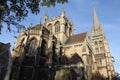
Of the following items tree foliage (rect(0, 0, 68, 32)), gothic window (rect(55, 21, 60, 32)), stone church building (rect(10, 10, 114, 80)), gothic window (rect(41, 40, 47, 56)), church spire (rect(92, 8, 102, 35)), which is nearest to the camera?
tree foliage (rect(0, 0, 68, 32))

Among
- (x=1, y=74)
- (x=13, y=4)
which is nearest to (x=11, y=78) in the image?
(x=1, y=74)

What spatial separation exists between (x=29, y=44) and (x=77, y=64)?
8834 millimetres

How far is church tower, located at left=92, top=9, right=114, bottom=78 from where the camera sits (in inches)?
1345

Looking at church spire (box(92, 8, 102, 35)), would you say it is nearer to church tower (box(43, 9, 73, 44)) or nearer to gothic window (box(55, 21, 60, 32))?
church tower (box(43, 9, 73, 44))

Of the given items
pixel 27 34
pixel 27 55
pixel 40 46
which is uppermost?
pixel 27 34

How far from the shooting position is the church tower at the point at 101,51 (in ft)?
112

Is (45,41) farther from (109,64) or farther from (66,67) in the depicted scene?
(109,64)

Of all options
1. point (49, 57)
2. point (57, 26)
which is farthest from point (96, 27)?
point (49, 57)

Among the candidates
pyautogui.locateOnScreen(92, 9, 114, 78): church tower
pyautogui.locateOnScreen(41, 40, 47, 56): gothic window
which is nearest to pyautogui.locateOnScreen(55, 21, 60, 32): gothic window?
pyautogui.locateOnScreen(41, 40, 47, 56): gothic window

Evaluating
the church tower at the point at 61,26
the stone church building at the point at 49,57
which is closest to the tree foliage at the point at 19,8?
the stone church building at the point at 49,57

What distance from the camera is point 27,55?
23.9 meters

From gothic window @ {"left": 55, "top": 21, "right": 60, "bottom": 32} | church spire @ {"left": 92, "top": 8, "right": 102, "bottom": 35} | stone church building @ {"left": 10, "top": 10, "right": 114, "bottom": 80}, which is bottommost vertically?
stone church building @ {"left": 10, "top": 10, "right": 114, "bottom": 80}

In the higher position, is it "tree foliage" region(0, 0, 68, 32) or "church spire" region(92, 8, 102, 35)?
"church spire" region(92, 8, 102, 35)

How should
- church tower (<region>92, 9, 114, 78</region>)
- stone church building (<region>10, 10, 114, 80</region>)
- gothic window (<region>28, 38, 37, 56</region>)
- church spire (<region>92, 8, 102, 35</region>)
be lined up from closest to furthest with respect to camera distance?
stone church building (<region>10, 10, 114, 80</region>), gothic window (<region>28, 38, 37, 56</region>), church tower (<region>92, 9, 114, 78</region>), church spire (<region>92, 8, 102, 35</region>)
